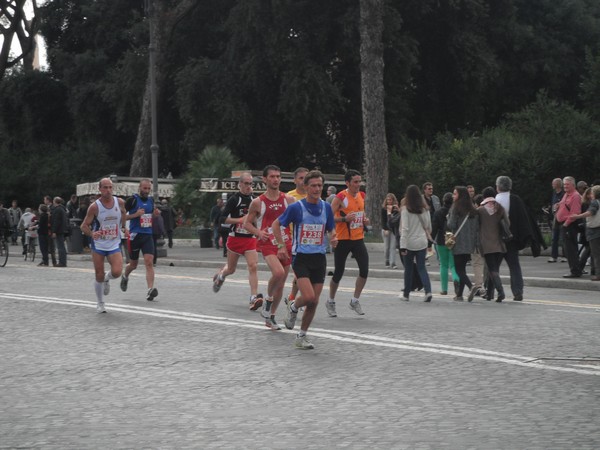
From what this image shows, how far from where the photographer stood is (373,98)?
33.7 m

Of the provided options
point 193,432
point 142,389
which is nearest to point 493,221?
point 142,389

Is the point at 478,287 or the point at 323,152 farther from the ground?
the point at 323,152

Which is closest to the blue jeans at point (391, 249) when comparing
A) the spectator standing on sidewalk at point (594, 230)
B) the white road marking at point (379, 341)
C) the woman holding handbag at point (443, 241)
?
the spectator standing on sidewalk at point (594, 230)

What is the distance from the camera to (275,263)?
13352mm

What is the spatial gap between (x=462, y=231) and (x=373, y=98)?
1734cm

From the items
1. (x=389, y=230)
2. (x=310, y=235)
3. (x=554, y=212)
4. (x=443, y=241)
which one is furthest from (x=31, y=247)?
(x=310, y=235)

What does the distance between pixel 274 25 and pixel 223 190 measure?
633cm

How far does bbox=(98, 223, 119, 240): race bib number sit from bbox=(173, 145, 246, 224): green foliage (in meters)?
25.5

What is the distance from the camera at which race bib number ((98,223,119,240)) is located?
50.4 feet

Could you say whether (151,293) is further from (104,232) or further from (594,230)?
(594,230)

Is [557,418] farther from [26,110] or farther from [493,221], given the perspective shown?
[26,110]

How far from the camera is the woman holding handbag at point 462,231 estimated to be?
1673 cm

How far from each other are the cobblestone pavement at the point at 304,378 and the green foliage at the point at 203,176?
2572cm

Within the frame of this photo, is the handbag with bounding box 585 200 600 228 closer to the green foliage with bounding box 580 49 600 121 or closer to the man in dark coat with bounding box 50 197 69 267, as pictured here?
the man in dark coat with bounding box 50 197 69 267
